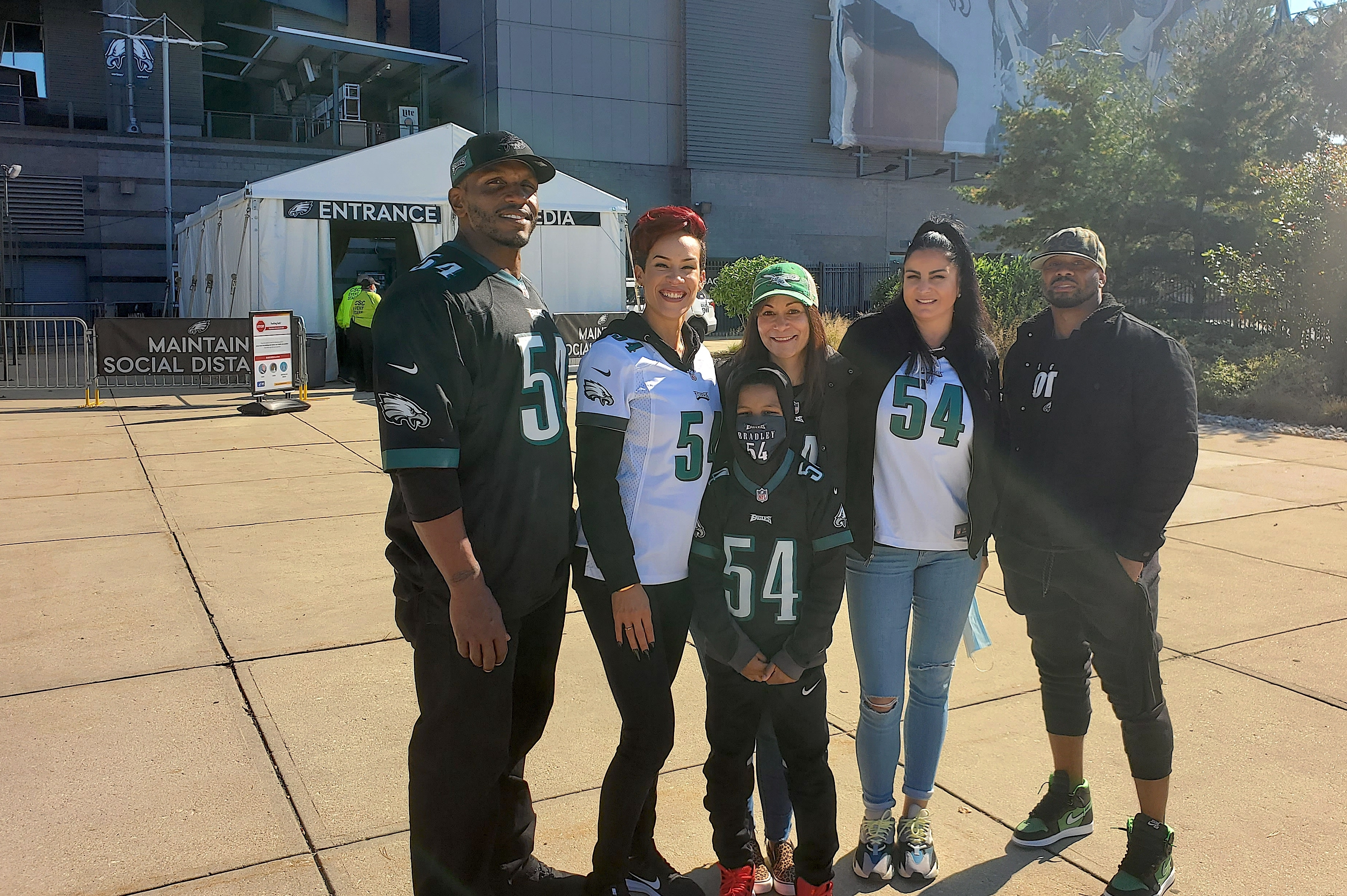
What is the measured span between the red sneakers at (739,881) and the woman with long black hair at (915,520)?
0.40m

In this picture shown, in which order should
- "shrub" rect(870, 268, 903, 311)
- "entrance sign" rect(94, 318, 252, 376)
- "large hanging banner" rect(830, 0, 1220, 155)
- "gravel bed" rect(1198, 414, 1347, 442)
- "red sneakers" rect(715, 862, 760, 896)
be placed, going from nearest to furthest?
"red sneakers" rect(715, 862, 760, 896) < "gravel bed" rect(1198, 414, 1347, 442) < "entrance sign" rect(94, 318, 252, 376) < "shrub" rect(870, 268, 903, 311) < "large hanging banner" rect(830, 0, 1220, 155)

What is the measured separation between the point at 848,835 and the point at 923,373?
1.53m

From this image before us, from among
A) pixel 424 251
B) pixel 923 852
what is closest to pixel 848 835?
pixel 923 852

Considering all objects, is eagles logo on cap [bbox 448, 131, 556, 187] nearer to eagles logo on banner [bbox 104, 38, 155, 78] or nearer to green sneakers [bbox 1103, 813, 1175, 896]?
green sneakers [bbox 1103, 813, 1175, 896]

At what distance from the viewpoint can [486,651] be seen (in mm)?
2488

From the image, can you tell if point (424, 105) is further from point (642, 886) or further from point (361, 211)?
point (642, 886)

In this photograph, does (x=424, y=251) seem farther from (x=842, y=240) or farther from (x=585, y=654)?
(x=842, y=240)

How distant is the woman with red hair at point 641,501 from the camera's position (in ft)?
8.90

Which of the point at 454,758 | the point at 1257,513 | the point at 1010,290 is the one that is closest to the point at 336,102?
the point at 1010,290

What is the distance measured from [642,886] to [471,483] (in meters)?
1.29

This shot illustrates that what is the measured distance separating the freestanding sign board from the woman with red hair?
38.6 feet

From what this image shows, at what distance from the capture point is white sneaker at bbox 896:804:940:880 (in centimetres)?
304

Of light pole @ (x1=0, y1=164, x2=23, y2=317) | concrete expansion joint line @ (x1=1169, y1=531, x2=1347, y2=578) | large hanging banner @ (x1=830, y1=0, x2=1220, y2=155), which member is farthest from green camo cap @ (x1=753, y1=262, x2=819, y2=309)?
large hanging banner @ (x1=830, y1=0, x2=1220, y2=155)

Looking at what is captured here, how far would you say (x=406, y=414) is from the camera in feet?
7.72
